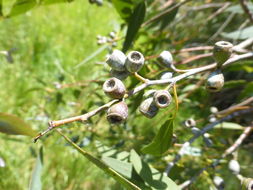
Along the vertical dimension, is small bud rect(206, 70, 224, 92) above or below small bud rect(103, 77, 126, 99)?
below

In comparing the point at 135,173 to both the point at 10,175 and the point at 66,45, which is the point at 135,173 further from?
the point at 66,45

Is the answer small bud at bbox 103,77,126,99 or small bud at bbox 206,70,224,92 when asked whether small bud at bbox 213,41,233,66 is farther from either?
small bud at bbox 103,77,126,99

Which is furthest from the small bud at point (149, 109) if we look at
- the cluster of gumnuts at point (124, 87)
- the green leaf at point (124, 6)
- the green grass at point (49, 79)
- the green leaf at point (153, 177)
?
the green grass at point (49, 79)

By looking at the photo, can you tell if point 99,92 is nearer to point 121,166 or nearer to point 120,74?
point 121,166

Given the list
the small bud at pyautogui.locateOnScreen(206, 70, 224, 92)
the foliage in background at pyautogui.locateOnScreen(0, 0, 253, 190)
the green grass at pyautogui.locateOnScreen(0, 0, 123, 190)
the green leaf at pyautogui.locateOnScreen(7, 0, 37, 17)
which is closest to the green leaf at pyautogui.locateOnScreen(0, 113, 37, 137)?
the foliage in background at pyautogui.locateOnScreen(0, 0, 253, 190)

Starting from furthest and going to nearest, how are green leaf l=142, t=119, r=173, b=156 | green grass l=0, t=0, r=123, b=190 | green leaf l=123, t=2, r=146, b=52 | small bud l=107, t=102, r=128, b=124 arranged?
green grass l=0, t=0, r=123, b=190
green leaf l=123, t=2, r=146, b=52
green leaf l=142, t=119, r=173, b=156
small bud l=107, t=102, r=128, b=124

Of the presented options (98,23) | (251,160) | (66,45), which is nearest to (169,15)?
(251,160)

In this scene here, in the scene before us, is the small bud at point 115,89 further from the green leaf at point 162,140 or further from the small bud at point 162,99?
the green leaf at point 162,140
